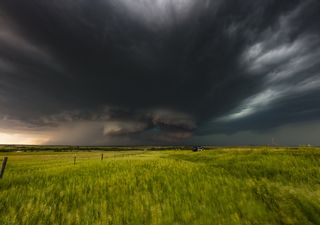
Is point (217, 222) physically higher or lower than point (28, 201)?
lower

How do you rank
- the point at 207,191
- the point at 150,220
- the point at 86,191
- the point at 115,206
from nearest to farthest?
the point at 150,220
the point at 115,206
the point at 207,191
the point at 86,191

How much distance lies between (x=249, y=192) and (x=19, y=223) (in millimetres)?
9919

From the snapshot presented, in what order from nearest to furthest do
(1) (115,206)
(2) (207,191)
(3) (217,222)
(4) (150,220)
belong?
(3) (217,222)
(4) (150,220)
(1) (115,206)
(2) (207,191)

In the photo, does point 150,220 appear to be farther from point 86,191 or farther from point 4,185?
point 4,185

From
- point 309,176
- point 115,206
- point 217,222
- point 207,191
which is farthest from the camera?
point 309,176

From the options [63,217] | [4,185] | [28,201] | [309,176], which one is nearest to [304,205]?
[309,176]

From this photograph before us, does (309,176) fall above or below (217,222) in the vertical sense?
above

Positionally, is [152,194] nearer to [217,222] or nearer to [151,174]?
[151,174]

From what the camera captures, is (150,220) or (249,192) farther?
(249,192)

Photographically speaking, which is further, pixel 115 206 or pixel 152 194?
pixel 152 194

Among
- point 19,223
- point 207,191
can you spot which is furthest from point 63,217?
point 207,191

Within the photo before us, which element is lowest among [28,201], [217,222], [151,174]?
[217,222]

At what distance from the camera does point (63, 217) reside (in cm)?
841

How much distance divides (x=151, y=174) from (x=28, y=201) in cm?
677
